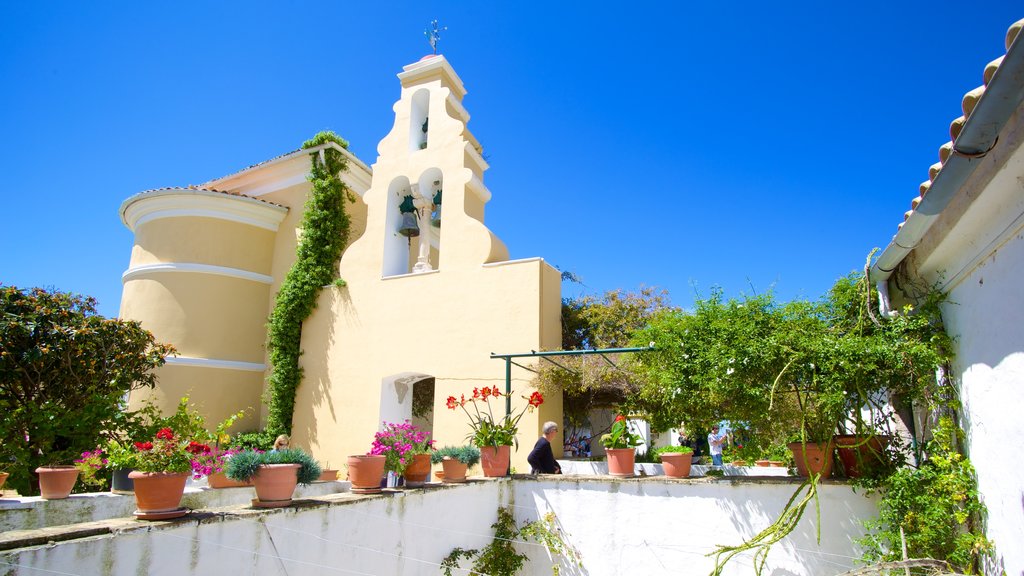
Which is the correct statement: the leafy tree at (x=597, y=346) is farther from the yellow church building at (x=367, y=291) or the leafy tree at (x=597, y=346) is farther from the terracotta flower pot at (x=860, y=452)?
the terracotta flower pot at (x=860, y=452)

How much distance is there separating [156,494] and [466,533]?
3613 mm

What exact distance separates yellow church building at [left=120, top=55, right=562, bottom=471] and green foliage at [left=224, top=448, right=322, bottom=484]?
5.27m

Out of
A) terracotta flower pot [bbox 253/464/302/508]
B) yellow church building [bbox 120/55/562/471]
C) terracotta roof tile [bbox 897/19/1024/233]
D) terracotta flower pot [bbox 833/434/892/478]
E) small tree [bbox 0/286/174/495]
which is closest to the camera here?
terracotta roof tile [bbox 897/19/1024/233]

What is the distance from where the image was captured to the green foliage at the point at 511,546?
6.75 m

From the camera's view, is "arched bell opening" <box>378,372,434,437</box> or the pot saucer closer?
the pot saucer

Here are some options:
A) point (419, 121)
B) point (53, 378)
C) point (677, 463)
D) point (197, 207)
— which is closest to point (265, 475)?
point (677, 463)

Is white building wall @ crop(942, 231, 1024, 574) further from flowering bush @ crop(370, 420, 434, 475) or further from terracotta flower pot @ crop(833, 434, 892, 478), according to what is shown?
flowering bush @ crop(370, 420, 434, 475)

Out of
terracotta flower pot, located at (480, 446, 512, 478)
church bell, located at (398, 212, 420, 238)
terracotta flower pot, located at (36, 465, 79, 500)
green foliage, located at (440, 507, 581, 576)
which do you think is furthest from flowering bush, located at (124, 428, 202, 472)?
church bell, located at (398, 212, 420, 238)

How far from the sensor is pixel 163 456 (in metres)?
3.84

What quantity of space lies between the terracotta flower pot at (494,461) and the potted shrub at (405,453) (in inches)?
49.2

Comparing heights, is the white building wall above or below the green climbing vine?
below

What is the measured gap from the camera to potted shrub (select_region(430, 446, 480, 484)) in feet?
22.5

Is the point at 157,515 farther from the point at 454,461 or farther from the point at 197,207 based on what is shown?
the point at 197,207

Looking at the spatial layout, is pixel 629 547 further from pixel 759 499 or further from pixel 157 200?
pixel 157 200
